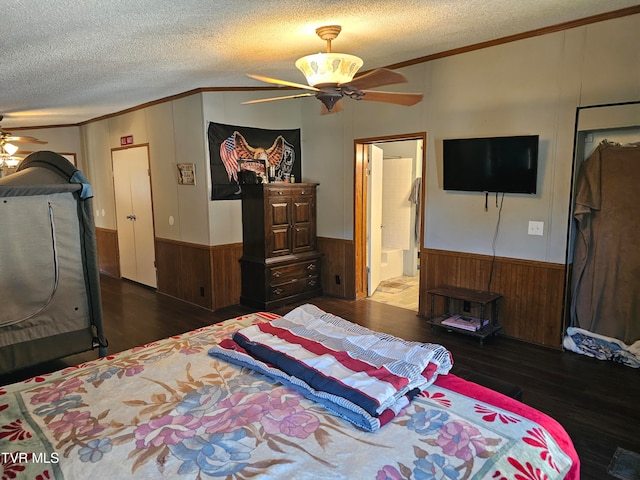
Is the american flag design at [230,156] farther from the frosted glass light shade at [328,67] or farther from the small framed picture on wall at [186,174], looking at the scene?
the frosted glass light shade at [328,67]

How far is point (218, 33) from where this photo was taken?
3.18m

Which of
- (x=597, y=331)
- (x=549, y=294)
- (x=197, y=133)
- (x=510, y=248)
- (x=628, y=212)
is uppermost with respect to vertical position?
(x=197, y=133)

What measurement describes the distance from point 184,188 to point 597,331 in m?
4.74

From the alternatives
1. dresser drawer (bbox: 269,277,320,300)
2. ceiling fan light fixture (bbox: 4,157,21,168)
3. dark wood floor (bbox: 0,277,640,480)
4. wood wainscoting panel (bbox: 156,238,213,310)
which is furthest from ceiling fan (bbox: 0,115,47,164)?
dresser drawer (bbox: 269,277,320,300)

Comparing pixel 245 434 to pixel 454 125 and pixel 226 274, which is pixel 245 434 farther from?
pixel 226 274

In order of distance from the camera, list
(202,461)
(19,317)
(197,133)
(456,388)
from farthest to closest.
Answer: (197,133)
(19,317)
(456,388)
(202,461)

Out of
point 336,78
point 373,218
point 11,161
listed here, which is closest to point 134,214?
point 11,161

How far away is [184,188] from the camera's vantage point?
546cm

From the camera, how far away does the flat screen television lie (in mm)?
3711

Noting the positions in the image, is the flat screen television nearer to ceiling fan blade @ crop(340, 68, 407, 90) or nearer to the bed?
ceiling fan blade @ crop(340, 68, 407, 90)

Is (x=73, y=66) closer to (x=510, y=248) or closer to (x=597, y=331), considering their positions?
(x=510, y=248)

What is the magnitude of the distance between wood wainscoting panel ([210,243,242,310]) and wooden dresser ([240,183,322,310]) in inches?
3.3

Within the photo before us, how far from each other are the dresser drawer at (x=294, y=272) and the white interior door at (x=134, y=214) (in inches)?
86.7

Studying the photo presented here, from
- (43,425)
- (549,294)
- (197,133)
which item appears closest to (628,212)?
(549,294)
